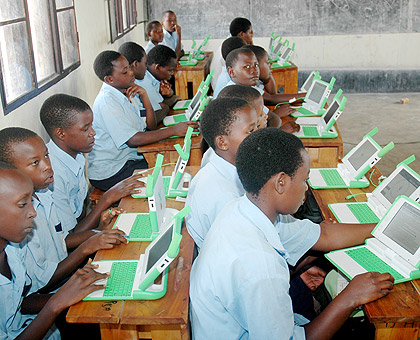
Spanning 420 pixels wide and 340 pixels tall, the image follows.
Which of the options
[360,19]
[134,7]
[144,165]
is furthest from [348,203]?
[360,19]

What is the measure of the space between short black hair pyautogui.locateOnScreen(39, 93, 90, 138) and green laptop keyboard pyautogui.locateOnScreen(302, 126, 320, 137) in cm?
161

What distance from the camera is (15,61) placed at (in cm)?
269

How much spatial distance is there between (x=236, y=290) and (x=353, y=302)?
53 cm

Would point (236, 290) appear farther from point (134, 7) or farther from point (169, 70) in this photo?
point (134, 7)

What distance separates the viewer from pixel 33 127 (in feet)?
9.20

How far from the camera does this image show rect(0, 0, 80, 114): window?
2564 millimetres

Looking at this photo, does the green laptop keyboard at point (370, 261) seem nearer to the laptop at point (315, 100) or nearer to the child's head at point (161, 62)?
the laptop at point (315, 100)

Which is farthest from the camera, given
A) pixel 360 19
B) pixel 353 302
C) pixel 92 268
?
pixel 360 19

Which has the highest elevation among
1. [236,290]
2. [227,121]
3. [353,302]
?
[227,121]

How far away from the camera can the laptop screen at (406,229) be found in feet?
6.02

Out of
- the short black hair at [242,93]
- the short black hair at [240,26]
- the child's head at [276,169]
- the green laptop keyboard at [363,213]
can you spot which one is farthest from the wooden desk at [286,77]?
the child's head at [276,169]

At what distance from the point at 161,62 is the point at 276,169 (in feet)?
10.6

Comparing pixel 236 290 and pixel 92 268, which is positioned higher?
pixel 236 290

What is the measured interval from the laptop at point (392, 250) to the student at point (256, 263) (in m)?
0.23
